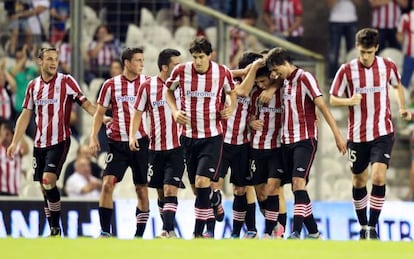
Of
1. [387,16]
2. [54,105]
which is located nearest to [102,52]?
[387,16]

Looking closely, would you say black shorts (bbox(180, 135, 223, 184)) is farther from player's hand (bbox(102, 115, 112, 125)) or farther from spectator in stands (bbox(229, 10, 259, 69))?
spectator in stands (bbox(229, 10, 259, 69))

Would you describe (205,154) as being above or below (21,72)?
below

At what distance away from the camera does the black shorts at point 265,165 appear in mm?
20312

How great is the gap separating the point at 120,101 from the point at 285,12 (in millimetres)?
8276

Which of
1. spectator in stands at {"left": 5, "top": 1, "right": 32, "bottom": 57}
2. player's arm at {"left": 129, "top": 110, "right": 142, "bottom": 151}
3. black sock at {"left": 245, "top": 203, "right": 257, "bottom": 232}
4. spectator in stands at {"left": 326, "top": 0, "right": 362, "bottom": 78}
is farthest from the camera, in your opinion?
spectator in stands at {"left": 326, "top": 0, "right": 362, "bottom": 78}

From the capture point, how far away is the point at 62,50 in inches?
1045

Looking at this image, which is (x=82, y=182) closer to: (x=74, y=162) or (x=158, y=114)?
(x=74, y=162)

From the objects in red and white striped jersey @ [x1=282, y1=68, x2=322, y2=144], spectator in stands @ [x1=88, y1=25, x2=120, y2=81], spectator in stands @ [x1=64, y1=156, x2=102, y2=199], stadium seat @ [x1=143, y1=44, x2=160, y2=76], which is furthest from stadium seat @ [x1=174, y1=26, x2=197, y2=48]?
red and white striped jersey @ [x1=282, y1=68, x2=322, y2=144]

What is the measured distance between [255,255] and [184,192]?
9.03 metres

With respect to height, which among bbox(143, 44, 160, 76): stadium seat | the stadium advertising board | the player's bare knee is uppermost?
bbox(143, 44, 160, 76): stadium seat

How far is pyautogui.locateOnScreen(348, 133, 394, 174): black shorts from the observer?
1995 cm

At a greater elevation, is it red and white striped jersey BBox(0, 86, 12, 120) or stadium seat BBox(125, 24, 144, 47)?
stadium seat BBox(125, 24, 144, 47)

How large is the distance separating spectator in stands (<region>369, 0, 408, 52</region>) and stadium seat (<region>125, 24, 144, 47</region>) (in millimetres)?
3839

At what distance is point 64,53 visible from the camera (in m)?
26.5
